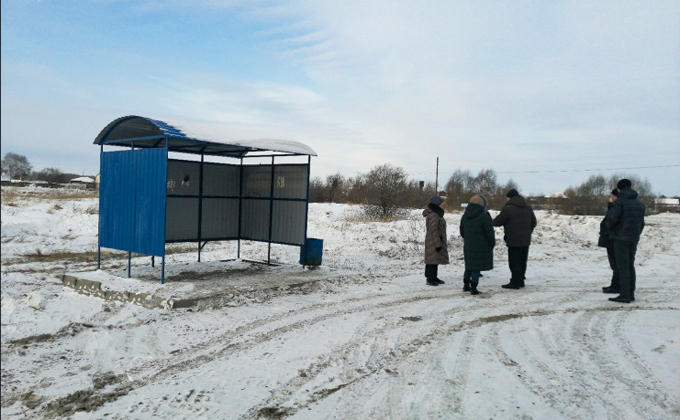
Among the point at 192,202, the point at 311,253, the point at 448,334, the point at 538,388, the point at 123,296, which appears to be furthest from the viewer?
the point at 192,202

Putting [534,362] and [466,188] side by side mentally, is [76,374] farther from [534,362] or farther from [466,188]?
[466,188]

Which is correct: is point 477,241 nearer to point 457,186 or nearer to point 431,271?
point 431,271

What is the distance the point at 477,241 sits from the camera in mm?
8609

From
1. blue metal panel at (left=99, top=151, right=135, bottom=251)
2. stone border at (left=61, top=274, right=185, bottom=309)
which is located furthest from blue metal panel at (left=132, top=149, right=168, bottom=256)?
stone border at (left=61, top=274, right=185, bottom=309)

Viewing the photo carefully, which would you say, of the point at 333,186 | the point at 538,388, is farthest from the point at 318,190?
the point at 538,388

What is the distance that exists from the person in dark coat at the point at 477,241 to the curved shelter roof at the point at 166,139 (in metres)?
3.86

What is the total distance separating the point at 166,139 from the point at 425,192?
28.2 meters

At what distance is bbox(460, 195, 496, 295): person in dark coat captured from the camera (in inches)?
337

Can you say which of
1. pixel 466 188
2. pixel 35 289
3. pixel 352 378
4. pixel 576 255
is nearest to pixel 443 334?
pixel 352 378

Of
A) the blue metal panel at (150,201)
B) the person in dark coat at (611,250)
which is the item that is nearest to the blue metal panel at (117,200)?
the blue metal panel at (150,201)

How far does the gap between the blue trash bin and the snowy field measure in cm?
142

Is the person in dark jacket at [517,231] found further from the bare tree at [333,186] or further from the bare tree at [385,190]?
the bare tree at [333,186]

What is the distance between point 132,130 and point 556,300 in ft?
27.7

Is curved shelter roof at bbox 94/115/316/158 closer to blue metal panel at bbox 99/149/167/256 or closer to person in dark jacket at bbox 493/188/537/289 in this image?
blue metal panel at bbox 99/149/167/256
